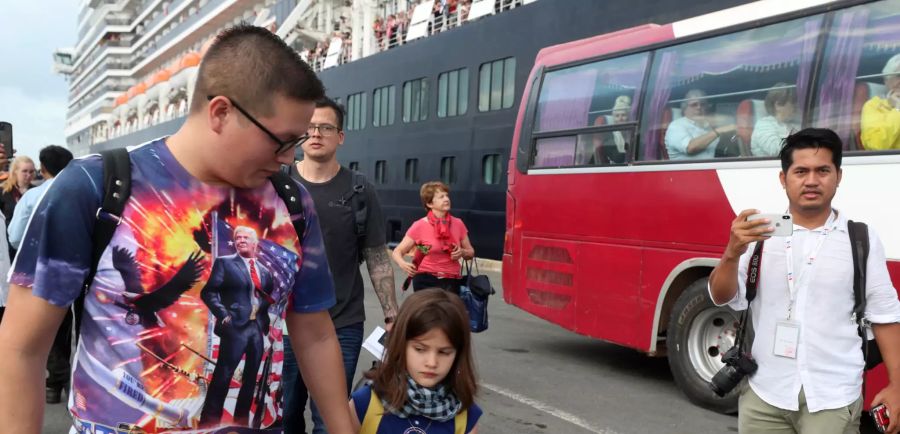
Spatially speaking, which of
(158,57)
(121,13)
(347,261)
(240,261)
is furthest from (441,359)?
(121,13)

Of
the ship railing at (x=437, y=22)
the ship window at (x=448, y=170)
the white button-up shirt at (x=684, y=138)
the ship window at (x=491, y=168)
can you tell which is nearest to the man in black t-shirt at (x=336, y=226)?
the white button-up shirt at (x=684, y=138)

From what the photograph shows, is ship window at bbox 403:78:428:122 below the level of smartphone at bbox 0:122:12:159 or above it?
above

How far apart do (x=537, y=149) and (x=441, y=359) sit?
17.7 feet

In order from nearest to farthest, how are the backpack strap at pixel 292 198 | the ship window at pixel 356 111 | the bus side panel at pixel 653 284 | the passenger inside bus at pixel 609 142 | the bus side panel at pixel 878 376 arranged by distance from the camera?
the backpack strap at pixel 292 198
the bus side panel at pixel 878 376
the bus side panel at pixel 653 284
the passenger inside bus at pixel 609 142
the ship window at pixel 356 111

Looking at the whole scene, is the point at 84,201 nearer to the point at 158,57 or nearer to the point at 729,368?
the point at 729,368

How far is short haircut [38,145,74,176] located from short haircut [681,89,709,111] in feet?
14.8

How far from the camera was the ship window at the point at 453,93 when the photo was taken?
1844 centimetres

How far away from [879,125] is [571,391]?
2881 millimetres

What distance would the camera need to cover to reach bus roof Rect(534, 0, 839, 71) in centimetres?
569

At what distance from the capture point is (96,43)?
64625 mm

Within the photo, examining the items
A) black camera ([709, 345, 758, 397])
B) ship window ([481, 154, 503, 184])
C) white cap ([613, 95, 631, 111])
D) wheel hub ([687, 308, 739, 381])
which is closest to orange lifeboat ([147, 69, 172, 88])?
ship window ([481, 154, 503, 184])

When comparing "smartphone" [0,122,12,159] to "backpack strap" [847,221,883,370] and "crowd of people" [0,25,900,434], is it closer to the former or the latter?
"crowd of people" [0,25,900,434]

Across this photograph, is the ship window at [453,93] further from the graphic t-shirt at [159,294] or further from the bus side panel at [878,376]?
the graphic t-shirt at [159,294]

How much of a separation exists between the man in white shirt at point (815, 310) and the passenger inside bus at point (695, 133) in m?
2.97
